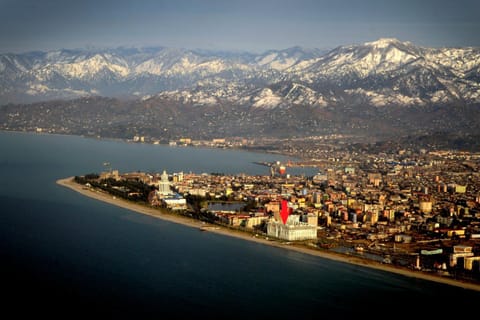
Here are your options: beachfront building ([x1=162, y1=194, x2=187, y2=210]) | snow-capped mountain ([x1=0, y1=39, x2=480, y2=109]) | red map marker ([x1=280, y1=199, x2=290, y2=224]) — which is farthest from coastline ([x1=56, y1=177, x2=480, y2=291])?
snow-capped mountain ([x1=0, y1=39, x2=480, y2=109])

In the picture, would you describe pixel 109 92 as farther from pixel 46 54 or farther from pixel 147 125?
pixel 147 125

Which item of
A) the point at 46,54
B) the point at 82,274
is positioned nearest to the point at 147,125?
the point at 82,274

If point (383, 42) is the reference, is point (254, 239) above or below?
below

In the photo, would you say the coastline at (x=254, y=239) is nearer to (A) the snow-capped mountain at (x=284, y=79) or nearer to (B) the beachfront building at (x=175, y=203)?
(B) the beachfront building at (x=175, y=203)

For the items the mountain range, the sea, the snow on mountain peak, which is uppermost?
the snow on mountain peak

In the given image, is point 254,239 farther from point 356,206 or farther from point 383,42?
point 383,42

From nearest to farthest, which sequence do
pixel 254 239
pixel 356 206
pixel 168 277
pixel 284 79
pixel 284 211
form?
1. pixel 168 277
2. pixel 254 239
3. pixel 284 211
4. pixel 356 206
5. pixel 284 79

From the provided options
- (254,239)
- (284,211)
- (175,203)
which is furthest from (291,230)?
(175,203)

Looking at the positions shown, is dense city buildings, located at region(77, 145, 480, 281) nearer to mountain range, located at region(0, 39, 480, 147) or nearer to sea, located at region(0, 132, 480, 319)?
sea, located at region(0, 132, 480, 319)
